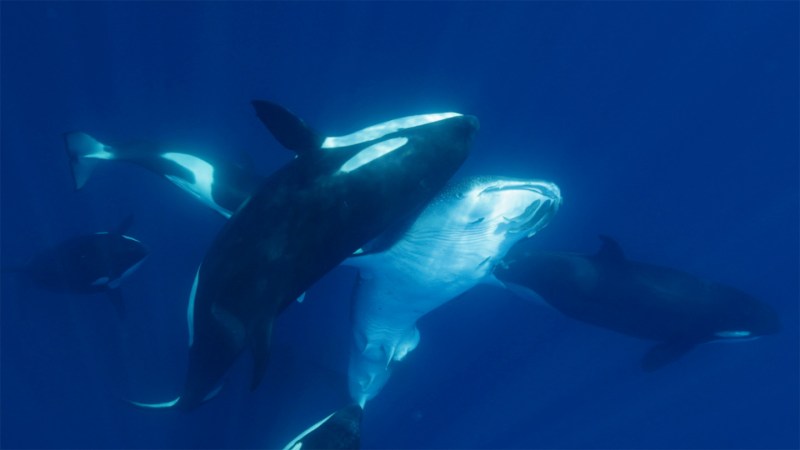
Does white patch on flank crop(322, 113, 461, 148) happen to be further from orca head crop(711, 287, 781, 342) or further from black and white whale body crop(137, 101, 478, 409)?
orca head crop(711, 287, 781, 342)

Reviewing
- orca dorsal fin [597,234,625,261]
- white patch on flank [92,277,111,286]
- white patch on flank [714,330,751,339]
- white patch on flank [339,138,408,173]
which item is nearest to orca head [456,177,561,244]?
white patch on flank [339,138,408,173]

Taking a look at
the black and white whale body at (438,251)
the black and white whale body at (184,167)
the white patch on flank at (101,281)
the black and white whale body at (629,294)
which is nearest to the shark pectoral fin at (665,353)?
the black and white whale body at (629,294)

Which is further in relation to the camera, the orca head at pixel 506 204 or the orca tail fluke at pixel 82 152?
the orca tail fluke at pixel 82 152

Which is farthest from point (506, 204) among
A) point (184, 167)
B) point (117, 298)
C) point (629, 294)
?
point (117, 298)

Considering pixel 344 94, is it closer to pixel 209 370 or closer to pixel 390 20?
pixel 390 20

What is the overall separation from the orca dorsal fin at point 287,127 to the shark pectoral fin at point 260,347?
5.92 ft

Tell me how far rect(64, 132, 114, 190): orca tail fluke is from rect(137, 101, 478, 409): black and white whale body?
16.8ft

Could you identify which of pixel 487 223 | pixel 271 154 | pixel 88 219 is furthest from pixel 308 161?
pixel 88 219

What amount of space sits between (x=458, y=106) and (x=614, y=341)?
8.95 meters

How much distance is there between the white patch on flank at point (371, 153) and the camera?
16.6ft

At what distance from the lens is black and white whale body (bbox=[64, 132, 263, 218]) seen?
314 inches

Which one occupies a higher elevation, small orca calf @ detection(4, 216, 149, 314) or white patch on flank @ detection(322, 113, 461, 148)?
white patch on flank @ detection(322, 113, 461, 148)

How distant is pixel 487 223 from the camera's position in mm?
6316

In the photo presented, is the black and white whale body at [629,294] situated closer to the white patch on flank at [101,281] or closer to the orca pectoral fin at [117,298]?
the white patch on flank at [101,281]
